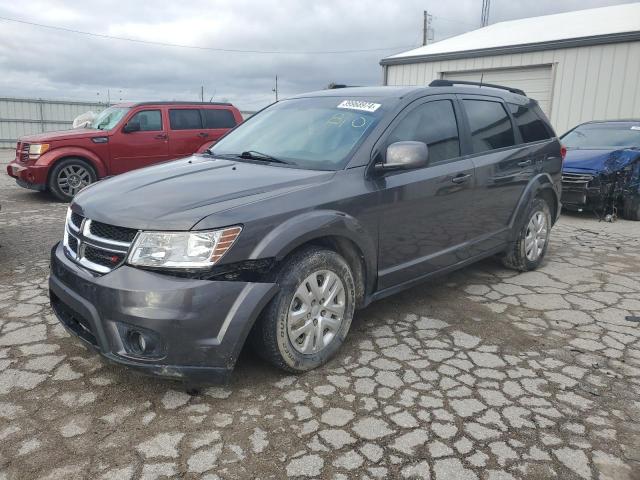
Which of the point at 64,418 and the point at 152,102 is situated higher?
the point at 152,102

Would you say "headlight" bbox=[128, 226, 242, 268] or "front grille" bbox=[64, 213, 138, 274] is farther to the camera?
"front grille" bbox=[64, 213, 138, 274]

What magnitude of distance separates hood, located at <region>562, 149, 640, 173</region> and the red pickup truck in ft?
21.1

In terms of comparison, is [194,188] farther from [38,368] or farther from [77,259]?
[38,368]

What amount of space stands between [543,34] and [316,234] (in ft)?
Result: 47.8

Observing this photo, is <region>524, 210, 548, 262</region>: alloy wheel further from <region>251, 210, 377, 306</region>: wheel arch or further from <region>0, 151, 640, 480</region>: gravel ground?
<region>251, 210, 377, 306</region>: wheel arch


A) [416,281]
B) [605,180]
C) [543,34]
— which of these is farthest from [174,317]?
[543,34]

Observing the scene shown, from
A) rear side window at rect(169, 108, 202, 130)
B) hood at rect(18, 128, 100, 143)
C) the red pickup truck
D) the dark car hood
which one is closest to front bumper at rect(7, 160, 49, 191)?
the red pickup truck

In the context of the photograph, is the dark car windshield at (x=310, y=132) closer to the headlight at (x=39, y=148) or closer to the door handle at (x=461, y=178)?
the door handle at (x=461, y=178)

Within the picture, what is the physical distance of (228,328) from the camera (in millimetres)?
2654

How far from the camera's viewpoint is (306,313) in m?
3.04

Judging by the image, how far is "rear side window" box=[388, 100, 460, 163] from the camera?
3.72m

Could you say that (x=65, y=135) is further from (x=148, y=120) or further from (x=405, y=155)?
(x=405, y=155)

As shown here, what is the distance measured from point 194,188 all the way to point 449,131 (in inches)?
84.3

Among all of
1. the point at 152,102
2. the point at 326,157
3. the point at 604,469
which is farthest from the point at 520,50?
the point at 604,469
